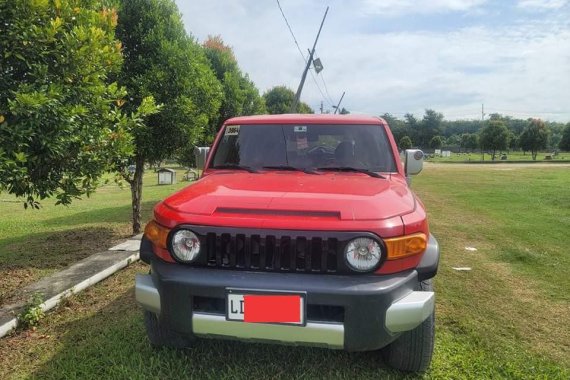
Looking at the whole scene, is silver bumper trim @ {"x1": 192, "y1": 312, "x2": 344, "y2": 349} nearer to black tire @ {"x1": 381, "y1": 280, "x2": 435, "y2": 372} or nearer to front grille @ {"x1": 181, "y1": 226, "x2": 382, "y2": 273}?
front grille @ {"x1": 181, "y1": 226, "x2": 382, "y2": 273}

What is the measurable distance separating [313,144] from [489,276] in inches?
117

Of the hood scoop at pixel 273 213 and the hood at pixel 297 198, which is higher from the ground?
the hood at pixel 297 198

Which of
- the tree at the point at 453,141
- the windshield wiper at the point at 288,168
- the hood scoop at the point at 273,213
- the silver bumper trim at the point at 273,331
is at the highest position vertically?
the tree at the point at 453,141

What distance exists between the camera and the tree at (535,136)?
5316 cm

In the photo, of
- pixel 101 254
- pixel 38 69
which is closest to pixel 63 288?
pixel 101 254

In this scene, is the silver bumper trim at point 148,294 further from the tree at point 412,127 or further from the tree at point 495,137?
the tree at point 412,127

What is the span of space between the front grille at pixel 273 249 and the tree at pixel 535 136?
5788cm

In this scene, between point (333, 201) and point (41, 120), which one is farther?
point (41, 120)

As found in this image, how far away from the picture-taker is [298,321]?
243 centimetres

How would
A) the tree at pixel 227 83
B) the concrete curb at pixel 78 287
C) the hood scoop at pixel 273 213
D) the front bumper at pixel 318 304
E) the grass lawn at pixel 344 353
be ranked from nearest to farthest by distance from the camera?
the front bumper at pixel 318 304 < the hood scoop at pixel 273 213 < the grass lawn at pixel 344 353 < the concrete curb at pixel 78 287 < the tree at pixel 227 83

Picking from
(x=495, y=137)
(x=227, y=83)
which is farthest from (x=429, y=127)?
(x=227, y=83)

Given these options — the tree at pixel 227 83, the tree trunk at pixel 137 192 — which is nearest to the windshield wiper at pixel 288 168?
the tree trunk at pixel 137 192

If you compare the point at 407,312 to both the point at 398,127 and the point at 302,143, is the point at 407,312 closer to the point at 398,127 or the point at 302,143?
the point at 302,143

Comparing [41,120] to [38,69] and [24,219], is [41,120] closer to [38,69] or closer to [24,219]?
[38,69]
